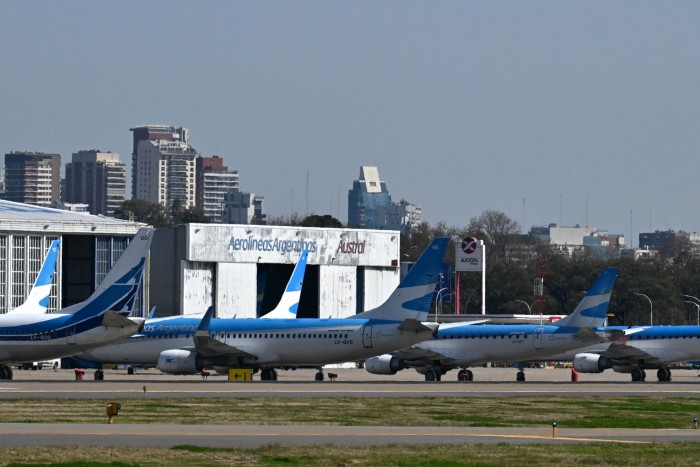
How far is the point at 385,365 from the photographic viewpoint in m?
79.9

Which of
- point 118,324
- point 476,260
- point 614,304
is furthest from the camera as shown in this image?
point 614,304

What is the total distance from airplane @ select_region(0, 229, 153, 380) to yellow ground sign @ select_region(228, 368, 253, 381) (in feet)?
29.5

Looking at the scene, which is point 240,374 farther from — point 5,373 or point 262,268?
point 262,268

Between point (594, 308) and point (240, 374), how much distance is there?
19178 mm

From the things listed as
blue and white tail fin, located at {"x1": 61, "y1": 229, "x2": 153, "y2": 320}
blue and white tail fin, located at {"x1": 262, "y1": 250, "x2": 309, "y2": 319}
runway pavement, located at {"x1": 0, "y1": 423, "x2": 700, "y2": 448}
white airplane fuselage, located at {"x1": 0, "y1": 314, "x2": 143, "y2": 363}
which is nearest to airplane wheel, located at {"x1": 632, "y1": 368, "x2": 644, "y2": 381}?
blue and white tail fin, located at {"x1": 262, "y1": 250, "x2": 309, "y2": 319}

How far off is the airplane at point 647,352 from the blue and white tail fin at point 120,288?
93.4 feet

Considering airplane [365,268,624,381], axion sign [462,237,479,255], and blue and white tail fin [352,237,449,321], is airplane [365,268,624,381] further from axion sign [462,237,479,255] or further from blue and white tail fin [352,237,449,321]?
axion sign [462,237,479,255]

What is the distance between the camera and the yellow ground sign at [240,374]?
→ 72.3 meters

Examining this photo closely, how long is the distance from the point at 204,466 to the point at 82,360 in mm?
51933

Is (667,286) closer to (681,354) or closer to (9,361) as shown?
(681,354)

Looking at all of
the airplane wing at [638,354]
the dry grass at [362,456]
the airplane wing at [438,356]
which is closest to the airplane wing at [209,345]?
the airplane wing at [438,356]

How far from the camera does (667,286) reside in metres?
192

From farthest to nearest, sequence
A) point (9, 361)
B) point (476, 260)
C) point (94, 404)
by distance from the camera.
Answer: point (476, 260), point (9, 361), point (94, 404)

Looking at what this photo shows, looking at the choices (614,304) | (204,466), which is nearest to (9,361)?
(204,466)
